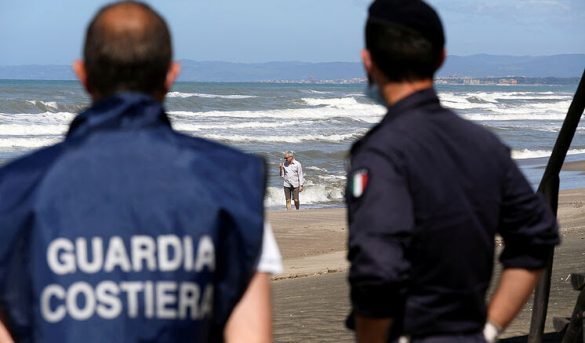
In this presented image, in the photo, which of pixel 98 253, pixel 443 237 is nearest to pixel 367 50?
pixel 443 237

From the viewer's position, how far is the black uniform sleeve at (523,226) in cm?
291

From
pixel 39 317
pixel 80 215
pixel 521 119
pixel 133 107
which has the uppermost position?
pixel 133 107

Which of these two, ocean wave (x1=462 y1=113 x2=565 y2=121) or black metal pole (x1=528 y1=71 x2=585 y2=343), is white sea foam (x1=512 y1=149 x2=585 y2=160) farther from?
black metal pole (x1=528 y1=71 x2=585 y2=343)

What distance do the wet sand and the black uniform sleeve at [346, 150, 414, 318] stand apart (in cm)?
481

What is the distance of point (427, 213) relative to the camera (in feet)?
8.93

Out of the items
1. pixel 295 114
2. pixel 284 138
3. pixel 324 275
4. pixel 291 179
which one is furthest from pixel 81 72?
pixel 295 114

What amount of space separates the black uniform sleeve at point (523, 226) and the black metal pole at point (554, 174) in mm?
2501

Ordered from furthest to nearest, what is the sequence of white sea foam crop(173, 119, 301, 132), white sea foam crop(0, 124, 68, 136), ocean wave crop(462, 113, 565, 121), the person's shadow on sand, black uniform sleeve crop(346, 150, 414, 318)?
1. ocean wave crop(462, 113, 565, 121)
2. white sea foam crop(173, 119, 301, 132)
3. white sea foam crop(0, 124, 68, 136)
4. the person's shadow on sand
5. black uniform sleeve crop(346, 150, 414, 318)

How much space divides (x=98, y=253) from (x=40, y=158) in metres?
0.24

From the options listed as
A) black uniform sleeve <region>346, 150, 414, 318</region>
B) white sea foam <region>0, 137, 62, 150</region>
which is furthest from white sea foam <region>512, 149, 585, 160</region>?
black uniform sleeve <region>346, 150, 414, 318</region>

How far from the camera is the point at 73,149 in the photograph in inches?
91.0

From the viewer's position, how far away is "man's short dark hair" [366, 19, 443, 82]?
2811mm

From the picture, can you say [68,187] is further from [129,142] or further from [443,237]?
[443,237]

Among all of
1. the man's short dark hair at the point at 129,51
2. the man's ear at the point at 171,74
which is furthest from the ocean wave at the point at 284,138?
the man's short dark hair at the point at 129,51
